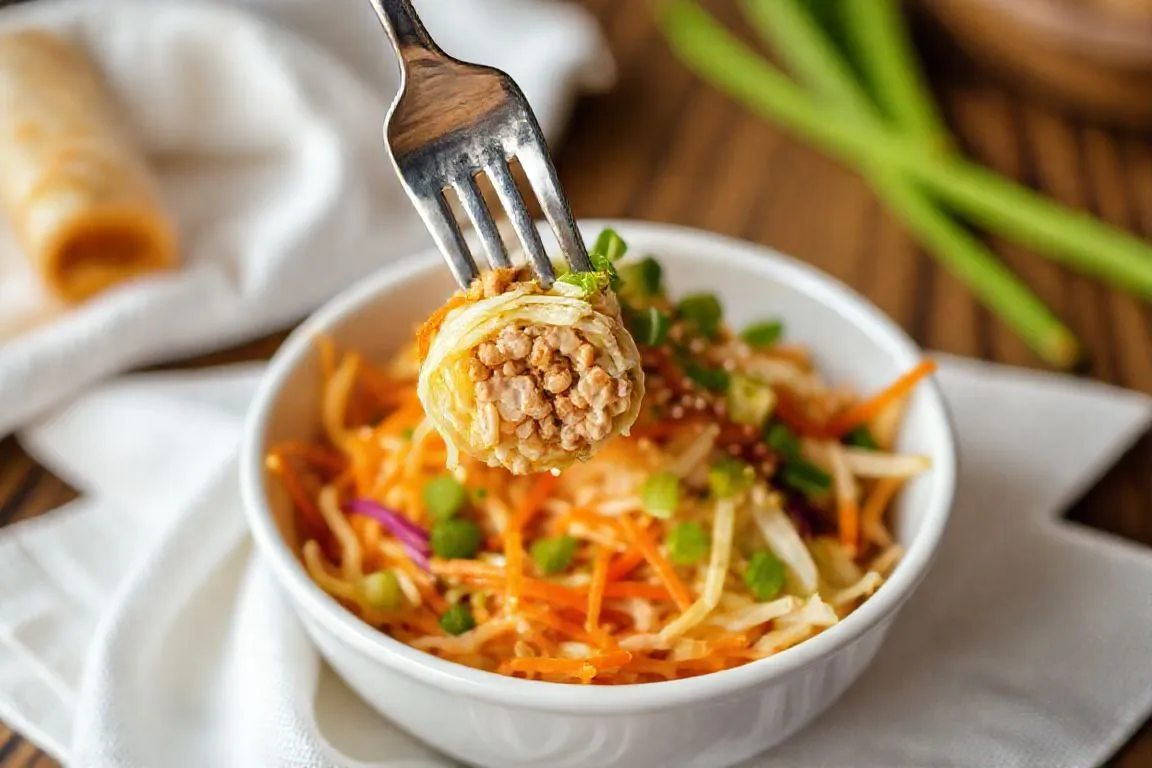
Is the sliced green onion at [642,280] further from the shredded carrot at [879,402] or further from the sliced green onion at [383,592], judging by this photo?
the sliced green onion at [383,592]

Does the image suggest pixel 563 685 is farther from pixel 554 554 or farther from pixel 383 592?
pixel 383 592

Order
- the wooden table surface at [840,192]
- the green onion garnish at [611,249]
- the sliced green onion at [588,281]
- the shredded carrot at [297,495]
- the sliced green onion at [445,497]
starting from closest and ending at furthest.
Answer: the sliced green onion at [588,281], the green onion garnish at [611,249], the sliced green onion at [445,497], the shredded carrot at [297,495], the wooden table surface at [840,192]

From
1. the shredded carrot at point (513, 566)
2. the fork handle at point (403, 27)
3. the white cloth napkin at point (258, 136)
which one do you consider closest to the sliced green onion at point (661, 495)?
the shredded carrot at point (513, 566)

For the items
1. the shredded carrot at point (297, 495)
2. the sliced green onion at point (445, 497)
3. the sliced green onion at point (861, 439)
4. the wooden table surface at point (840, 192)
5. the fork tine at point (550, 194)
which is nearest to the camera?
the fork tine at point (550, 194)

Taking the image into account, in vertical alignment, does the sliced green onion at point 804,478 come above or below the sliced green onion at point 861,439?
above

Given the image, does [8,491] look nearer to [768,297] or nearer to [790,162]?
[768,297]

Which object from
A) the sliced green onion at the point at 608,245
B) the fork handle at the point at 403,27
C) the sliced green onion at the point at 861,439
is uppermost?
the fork handle at the point at 403,27

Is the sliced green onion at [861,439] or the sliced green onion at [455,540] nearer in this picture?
the sliced green onion at [455,540]
